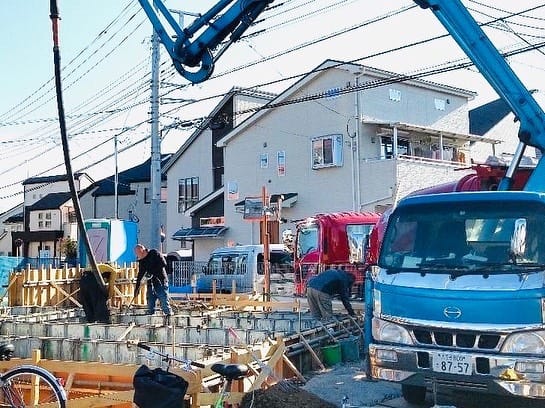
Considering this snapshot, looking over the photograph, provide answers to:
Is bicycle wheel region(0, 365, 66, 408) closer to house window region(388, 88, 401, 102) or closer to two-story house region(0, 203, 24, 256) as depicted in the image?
house window region(388, 88, 401, 102)

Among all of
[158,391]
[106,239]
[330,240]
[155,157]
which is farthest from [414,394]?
[106,239]

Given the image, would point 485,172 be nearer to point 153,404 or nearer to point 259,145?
point 153,404

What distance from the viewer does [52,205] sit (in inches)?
1991

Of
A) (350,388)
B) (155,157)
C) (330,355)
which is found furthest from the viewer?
(155,157)

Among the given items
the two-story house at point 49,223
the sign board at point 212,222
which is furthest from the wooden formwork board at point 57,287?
the two-story house at point 49,223

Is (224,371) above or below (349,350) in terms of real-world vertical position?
above

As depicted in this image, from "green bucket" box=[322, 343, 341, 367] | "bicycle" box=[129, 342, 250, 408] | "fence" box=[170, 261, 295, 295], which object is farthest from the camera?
"fence" box=[170, 261, 295, 295]

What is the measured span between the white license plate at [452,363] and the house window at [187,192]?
3291 centimetres

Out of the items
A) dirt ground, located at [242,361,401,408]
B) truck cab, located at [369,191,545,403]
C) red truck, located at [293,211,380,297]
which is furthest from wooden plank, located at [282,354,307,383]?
red truck, located at [293,211,380,297]

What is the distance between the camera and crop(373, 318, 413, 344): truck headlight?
22.3 feet

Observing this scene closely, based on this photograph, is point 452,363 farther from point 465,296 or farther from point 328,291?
point 328,291

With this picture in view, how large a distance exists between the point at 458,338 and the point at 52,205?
4763 cm

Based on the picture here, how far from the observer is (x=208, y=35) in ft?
39.7

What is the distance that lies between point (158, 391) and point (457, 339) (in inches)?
111
